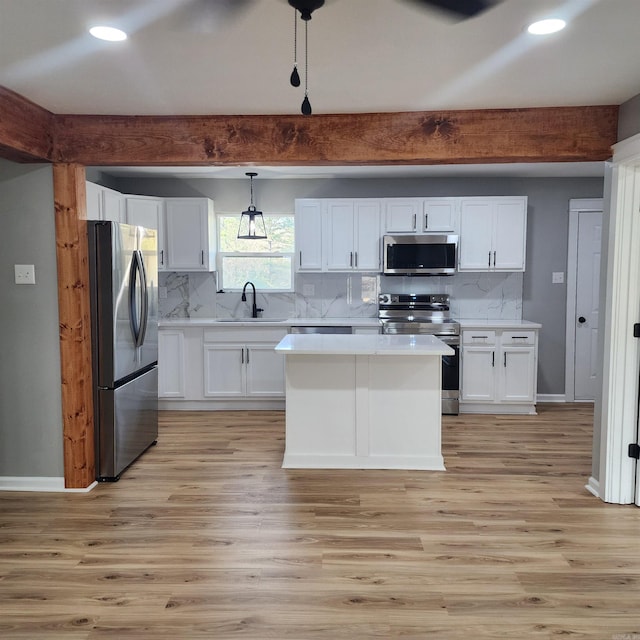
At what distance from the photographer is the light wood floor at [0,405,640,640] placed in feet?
6.84

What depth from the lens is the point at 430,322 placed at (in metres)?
5.13

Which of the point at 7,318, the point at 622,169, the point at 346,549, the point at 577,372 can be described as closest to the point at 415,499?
the point at 346,549

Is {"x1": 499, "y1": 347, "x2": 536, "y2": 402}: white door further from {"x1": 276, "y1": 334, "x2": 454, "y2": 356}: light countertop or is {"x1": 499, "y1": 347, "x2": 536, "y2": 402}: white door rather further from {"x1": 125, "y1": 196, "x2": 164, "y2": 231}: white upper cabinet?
{"x1": 125, "y1": 196, "x2": 164, "y2": 231}: white upper cabinet

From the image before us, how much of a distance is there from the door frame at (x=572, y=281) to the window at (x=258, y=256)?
3011 mm

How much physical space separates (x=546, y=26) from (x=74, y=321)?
301 cm

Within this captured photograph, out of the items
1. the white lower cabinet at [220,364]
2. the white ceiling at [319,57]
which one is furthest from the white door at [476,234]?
the white ceiling at [319,57]

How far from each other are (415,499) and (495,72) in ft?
7.97

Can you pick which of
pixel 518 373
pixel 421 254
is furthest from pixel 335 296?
pixel 518 373

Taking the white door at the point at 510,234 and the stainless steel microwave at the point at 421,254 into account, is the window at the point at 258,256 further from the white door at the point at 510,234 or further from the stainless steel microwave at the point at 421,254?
the white door at the point at 510,234

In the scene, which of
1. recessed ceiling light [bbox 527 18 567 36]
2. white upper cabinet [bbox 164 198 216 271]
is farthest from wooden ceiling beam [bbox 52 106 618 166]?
white upper cabinet [bbox 164 198 216 271]

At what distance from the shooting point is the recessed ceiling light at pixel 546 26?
200 cm

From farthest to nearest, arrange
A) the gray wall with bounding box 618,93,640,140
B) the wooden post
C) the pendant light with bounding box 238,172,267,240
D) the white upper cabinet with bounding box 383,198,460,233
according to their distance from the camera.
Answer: the white upper cabinet with bounding box 383,198,460,233, the pendant light with bounding box 238,172,267,240, the wooden post, the gray wall with bounding box 618,93,640,140

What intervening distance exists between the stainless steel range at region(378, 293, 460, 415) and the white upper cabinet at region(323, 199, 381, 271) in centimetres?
47

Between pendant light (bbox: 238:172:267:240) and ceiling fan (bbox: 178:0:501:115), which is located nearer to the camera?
ceiling fan (bbox: 178:0:501:115)
